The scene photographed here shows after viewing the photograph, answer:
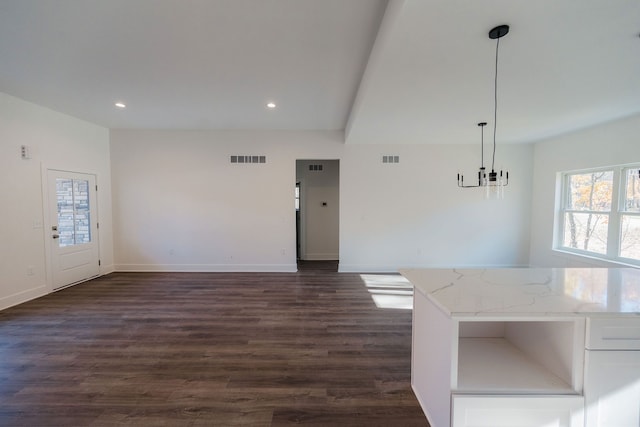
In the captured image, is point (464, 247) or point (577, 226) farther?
point (464, 247)

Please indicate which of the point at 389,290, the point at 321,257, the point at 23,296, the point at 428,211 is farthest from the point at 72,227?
the point at 428,211

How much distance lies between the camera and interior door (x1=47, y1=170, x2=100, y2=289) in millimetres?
4414

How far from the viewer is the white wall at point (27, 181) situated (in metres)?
3.74

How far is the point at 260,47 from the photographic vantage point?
2498mm

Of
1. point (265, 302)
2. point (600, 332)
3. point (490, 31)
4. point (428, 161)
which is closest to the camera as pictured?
point (600, 332)

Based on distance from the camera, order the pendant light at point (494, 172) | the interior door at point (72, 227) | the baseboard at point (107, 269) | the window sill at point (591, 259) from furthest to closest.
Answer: the baseboard at point (107, 269), the interior door at point (72, 227), the window sill at point (591, 259), the pendant light at point (494, 172)

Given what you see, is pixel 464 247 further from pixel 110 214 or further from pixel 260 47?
pixel 110 214

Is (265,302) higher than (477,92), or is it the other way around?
(477,92)

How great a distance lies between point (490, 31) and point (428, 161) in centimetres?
392

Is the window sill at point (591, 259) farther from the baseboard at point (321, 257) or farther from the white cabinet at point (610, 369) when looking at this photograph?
the baseboard at point (321, 257)

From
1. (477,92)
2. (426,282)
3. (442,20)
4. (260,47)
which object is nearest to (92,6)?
(260,47)

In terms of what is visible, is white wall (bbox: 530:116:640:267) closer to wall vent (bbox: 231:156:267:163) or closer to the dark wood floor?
the dark wood floor

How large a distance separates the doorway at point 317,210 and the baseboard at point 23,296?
4727 mm

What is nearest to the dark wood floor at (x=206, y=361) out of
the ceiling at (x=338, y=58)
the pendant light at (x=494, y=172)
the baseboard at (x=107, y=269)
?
the baseboard at (x=107, y=269)
